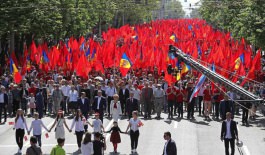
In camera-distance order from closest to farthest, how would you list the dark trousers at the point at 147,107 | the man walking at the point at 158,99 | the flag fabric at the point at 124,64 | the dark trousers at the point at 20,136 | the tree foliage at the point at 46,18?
the dark trousers at the point at 20,136 → the dark trousers at the point at 147,107 → the man walking at the point at 158,99 → the flag fabric at the point at 124,64 → the tree foliage at the point at 46,18

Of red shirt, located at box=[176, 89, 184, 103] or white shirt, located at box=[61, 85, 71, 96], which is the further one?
white shirt, located at box=[61, 85, 71, 96]

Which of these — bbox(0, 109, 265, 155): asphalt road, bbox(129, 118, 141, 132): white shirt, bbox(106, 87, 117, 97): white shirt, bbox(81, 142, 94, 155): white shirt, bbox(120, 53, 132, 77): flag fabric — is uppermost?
bbox(81, 142, 94, 155): white shirt

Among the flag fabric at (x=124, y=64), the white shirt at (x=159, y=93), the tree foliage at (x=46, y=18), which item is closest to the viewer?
the white shirt at (x=159, y=93)

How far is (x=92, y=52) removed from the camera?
37.9 metres

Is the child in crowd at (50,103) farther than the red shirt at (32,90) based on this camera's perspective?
No

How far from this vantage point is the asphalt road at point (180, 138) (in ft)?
66.6

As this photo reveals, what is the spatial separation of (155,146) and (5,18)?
21721mm

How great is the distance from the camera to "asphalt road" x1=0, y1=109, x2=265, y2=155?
20297 mm

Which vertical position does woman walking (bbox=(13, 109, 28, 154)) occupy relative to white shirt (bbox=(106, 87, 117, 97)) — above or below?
above

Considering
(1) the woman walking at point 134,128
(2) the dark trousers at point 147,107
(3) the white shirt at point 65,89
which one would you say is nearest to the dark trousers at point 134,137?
(1) the woman walking at point 134,128

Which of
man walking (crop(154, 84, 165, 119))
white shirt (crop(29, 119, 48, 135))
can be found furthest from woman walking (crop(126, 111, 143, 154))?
man walking (crop(154, 84, 165, 119))

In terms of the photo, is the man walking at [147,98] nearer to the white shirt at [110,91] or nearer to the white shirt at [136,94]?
the white shirt at [136,94]

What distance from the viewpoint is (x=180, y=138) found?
73.4 ft

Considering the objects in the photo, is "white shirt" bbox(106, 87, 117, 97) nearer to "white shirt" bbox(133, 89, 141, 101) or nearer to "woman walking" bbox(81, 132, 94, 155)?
"white shirt" bbox(133, 89, 141, 101)
